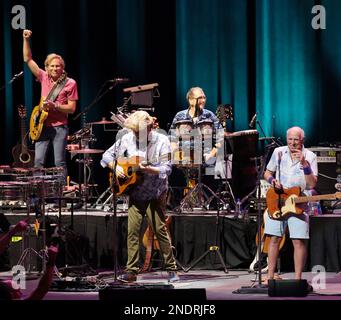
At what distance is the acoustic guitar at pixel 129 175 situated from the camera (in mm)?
8906

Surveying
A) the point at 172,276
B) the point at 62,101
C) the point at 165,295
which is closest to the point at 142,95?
the point at 62,101

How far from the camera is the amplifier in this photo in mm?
10797

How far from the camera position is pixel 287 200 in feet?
27.5

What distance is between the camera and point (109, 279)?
9570 mm

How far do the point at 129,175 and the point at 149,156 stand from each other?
31cm

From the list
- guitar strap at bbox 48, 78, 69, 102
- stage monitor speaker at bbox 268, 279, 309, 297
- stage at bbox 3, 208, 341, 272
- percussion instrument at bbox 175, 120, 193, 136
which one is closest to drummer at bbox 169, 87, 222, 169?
percussion instrument at bbox 175, 120, 193, 136

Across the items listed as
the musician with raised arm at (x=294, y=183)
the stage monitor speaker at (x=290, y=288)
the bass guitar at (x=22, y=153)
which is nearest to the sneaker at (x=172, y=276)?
the musician with raised arm at (x=294, y=183)

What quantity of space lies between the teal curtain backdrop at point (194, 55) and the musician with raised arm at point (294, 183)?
3.99 m

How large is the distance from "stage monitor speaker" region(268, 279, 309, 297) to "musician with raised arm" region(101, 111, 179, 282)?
1.76 m

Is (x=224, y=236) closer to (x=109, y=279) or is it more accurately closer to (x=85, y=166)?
(x=109, y=279)

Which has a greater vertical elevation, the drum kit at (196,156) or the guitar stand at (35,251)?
the drum kit at (196,156)

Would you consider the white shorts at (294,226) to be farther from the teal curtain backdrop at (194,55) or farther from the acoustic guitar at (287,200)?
the teal curtain backdrop at (194,55)

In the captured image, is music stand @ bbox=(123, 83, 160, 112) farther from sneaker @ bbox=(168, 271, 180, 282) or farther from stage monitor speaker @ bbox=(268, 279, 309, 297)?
stage monitor speaker @ bbox=(268, 279, 309, 297)
